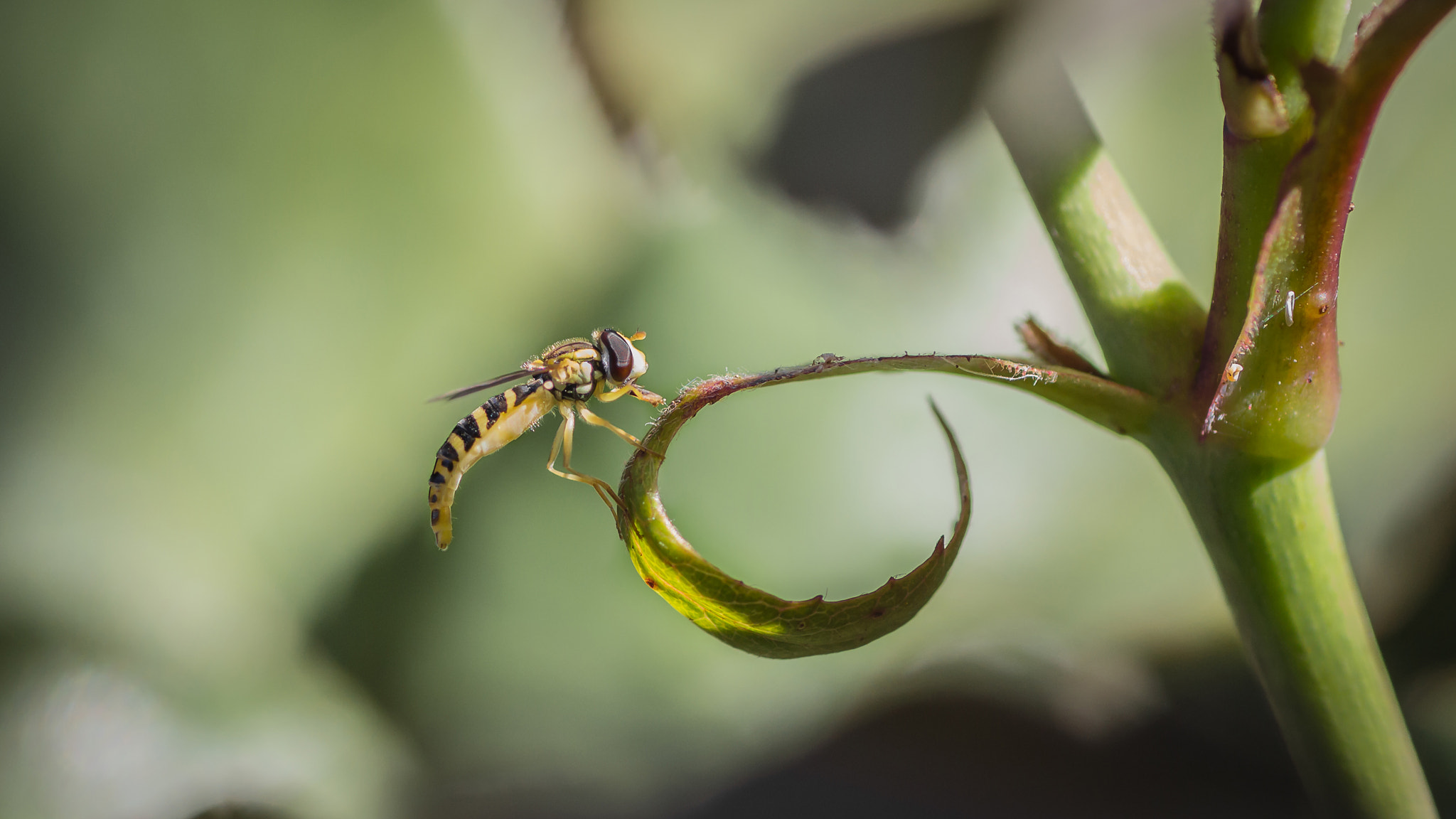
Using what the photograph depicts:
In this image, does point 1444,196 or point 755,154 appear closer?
point 1444,196

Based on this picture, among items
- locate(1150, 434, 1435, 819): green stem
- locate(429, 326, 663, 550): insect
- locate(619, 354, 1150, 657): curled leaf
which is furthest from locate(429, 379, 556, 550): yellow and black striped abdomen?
locate(1150, 434, 1435, 819): green stem

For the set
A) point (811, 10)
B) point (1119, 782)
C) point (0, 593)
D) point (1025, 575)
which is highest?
point (811, 10)

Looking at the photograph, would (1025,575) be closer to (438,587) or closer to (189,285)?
(438,587)

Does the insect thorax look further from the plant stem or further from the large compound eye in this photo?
the plant stem

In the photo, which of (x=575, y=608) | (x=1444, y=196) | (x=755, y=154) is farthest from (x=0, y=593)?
(x=1444, y=196)

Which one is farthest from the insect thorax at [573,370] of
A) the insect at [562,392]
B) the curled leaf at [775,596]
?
the curled leaf at [775,596]

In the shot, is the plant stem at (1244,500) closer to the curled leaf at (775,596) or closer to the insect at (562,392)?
the curled leaf at (775,596)
